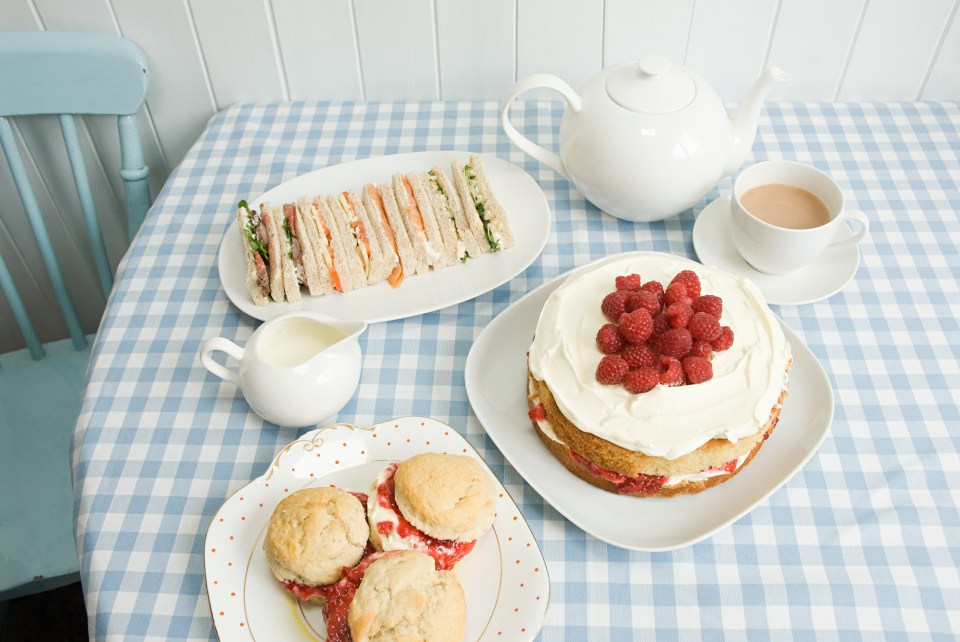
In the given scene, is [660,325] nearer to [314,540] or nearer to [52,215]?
[314,540]

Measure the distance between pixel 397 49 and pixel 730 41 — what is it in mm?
709

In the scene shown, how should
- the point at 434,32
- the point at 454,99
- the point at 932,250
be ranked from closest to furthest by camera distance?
the point at 932,250 → the point at 434,32 → the point at 454,99

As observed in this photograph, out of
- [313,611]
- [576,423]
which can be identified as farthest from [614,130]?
[313,611]

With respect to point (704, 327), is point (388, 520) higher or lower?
lower

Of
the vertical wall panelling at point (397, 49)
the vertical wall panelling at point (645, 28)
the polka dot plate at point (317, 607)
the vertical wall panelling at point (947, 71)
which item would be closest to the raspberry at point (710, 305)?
the polka dot plate at point (317, 607)

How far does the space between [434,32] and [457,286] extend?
0.65 m

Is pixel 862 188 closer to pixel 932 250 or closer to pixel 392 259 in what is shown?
pixel 932 250

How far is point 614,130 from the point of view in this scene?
1.19 m

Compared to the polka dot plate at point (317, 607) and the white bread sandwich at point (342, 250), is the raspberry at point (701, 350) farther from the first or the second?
the white bread sandwich at point (342, 250)

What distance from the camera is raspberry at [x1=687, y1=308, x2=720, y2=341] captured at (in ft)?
3.11

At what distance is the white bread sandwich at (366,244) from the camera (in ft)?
4.07

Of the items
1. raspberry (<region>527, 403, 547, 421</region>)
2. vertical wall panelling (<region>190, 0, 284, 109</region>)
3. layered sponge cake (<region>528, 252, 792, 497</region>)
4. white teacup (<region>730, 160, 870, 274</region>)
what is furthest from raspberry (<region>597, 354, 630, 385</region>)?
vertical wall panelling (<region>190, 0, 284, 109</region>)

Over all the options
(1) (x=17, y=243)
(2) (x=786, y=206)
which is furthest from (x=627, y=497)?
(1) (x=17, y=243)

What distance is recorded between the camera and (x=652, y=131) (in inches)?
46.5
